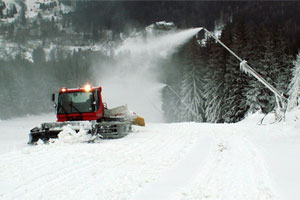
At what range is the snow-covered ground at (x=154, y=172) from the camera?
16.3 ft

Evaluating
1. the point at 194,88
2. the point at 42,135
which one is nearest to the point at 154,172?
the point at 42,135

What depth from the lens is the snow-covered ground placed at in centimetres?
498

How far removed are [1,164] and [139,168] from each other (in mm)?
3432

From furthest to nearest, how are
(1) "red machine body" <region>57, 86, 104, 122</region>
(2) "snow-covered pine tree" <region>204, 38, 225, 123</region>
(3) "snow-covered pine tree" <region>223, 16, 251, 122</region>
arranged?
1. (2) "snow-covered pine tree" <region>204, 38, 225, 123</region>
2. (3) "snow-covered pine tree" <region>223, 16, 251, 122</region>
3. (1) "red machine body" <region>57, 86, 104, 122</region>

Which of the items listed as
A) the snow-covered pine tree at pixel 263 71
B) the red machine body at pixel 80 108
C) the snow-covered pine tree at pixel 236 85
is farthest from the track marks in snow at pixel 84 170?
the snow-covered pine tree at pixel 236 85

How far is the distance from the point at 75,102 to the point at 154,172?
8502mm

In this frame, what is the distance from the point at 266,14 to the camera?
163 metres

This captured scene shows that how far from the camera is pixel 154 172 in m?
6.32

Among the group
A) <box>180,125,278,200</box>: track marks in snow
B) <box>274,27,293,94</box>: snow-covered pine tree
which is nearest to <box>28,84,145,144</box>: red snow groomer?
<box>180,125,278,200</box>: track marks in snow

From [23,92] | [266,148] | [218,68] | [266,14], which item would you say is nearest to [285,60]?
[218,68]

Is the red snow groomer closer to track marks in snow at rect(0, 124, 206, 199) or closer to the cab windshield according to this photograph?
the cab windshield

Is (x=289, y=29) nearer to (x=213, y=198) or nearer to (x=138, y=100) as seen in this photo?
(x=138, y=100)

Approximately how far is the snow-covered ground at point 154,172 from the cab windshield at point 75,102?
4.38 m

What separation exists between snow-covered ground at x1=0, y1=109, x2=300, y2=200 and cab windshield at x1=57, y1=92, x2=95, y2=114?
438 centimetres
